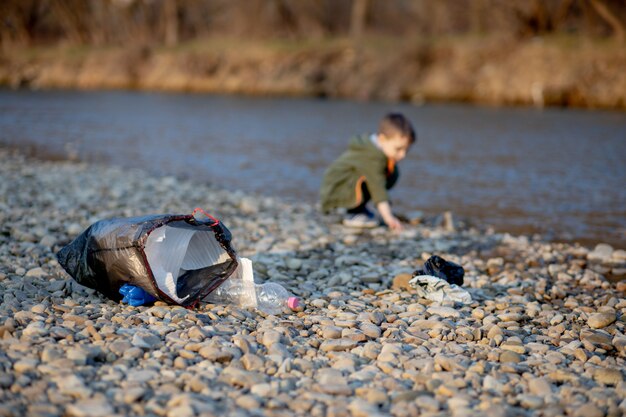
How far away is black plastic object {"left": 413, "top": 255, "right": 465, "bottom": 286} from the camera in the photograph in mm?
5676

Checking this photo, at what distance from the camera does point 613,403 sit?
364 cm

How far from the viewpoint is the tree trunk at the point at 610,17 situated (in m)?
→ 28.6

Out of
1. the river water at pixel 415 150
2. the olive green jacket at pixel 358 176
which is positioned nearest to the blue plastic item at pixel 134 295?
the olive green jacket at pixel 358 176

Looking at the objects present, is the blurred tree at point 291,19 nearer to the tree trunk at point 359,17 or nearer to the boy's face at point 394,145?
the tree trunk at point 359,17

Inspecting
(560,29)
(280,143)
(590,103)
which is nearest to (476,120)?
(590,103)

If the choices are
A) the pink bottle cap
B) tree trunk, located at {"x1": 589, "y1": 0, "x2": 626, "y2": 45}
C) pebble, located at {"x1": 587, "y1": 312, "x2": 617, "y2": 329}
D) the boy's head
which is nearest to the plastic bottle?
the pink bottle cap

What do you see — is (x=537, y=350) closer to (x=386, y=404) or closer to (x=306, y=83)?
(x=386, y=404)

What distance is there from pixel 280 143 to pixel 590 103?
1380 cm

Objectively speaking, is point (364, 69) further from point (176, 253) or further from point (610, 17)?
point (176, 253)

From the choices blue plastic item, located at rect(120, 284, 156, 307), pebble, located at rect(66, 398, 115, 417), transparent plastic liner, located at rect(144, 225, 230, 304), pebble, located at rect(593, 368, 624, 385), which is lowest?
pebble, located at rect(593, 368, 624, 385)

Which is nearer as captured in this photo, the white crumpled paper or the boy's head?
the white crumpled paper

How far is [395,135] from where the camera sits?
781 cm

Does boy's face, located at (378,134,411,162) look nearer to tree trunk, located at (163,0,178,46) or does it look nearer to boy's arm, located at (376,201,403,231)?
boy's arm, located at (376,201,403,231)

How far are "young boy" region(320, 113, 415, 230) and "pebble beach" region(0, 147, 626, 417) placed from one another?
0.81 metres
